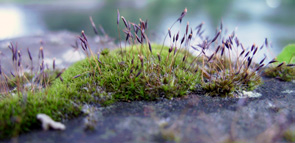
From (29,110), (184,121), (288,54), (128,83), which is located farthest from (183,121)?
(288,54)

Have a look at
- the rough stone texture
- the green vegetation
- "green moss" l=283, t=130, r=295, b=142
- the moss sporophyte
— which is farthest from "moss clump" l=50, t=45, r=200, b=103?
the green vegetation

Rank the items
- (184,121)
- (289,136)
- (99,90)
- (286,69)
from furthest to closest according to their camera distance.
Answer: (286,69) → (99,90) → (184,121) → (289,136)

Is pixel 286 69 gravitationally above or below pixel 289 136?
above

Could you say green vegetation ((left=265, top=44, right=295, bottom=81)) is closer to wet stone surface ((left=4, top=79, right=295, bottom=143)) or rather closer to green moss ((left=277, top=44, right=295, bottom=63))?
green moss ((left=277, top=44, right=295, bottom=63))

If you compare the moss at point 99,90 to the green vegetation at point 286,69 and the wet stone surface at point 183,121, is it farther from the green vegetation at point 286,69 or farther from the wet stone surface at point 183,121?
the green vegetation at point 286,69

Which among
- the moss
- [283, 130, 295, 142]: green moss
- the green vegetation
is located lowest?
[283, 130, 295, 142]: green moss

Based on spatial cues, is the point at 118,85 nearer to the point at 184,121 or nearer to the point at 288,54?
the point at 184,121

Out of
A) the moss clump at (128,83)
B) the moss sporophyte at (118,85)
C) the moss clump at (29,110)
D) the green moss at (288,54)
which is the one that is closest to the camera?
the moss clump at (29,110)

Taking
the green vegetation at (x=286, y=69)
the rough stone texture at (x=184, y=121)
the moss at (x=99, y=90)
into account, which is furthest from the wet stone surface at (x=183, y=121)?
the green vegetation at (x=286, y=69)
